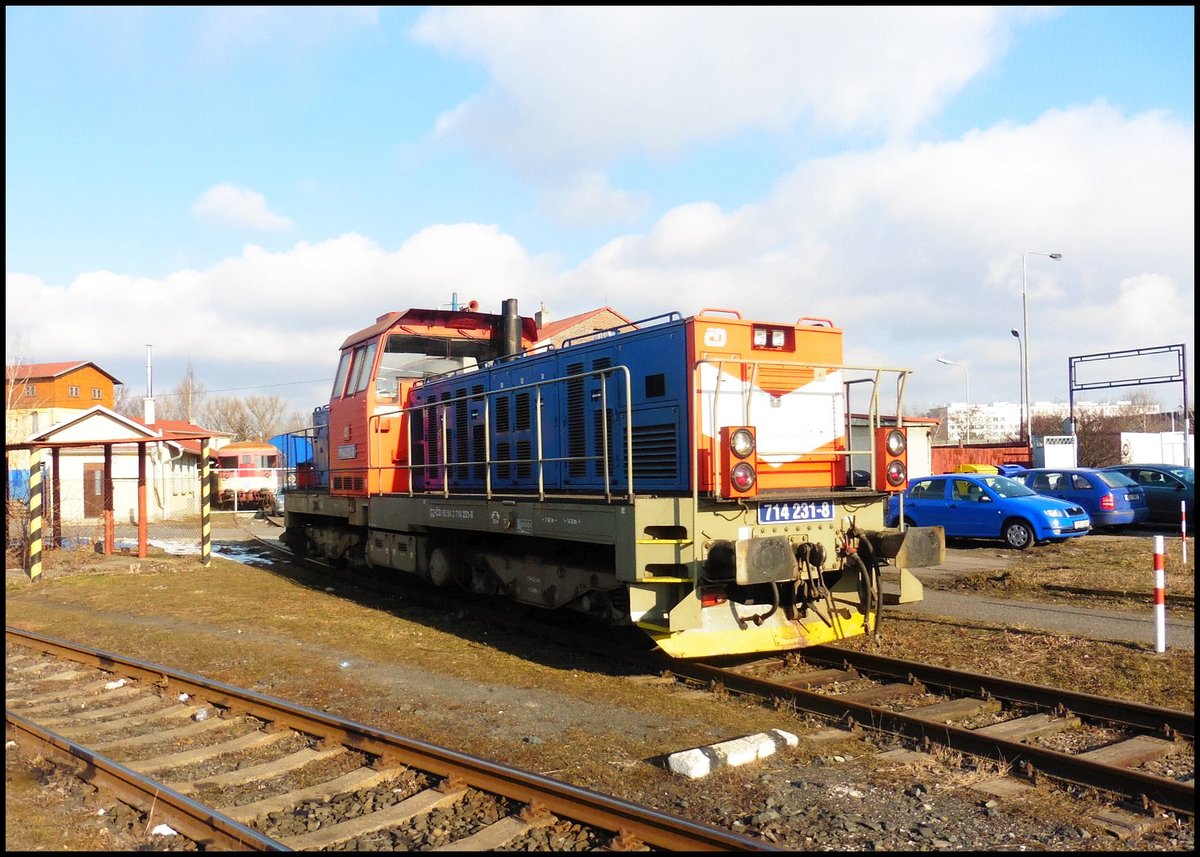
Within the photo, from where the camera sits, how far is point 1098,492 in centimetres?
1777

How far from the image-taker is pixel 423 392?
11336 millimetres

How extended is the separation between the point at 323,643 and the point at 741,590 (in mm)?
4312

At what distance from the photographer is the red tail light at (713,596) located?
7.05m

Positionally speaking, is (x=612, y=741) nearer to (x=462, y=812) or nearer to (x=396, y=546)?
(x=462, y=812)

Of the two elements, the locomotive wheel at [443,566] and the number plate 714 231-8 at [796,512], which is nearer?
the number plate 714 231-8 at [796,512]

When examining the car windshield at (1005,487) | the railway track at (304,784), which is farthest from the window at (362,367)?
the car windshield at (1005,487)

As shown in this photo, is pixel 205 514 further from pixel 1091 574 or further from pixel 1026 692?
pixel 1091 574

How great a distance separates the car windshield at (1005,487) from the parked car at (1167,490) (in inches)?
178

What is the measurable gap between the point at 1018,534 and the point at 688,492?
11.0 m

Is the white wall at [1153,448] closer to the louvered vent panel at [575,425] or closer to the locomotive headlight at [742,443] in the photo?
the louvered vent panel at [575,425]

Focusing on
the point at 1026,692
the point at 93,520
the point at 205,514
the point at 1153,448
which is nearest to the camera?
the point at 1026,692

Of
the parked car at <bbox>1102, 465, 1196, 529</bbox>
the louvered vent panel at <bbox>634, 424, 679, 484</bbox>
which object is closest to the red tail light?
the louvered vent panel at <bbox>634, 424, 679, 484</bbox>

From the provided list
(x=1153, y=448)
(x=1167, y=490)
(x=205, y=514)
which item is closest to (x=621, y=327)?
(x=205, y=514)

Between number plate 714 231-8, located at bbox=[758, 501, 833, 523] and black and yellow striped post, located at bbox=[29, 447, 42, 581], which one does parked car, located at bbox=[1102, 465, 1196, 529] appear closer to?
number plate 714 231-8, located at bbox=[758, 501, 833, 523]
